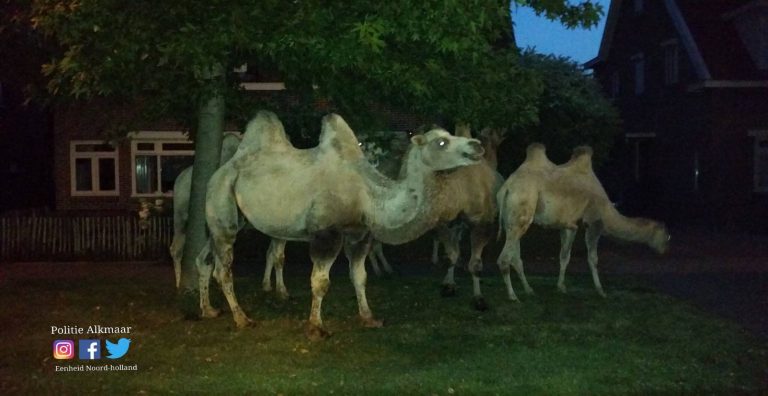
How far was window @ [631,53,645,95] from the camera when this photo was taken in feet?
101

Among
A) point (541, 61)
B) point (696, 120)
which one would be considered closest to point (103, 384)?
point (541, 61)

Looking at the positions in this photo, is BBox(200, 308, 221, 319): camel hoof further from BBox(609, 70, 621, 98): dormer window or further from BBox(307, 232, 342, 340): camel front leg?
BBox(609, 70, 621, 98): dormer window

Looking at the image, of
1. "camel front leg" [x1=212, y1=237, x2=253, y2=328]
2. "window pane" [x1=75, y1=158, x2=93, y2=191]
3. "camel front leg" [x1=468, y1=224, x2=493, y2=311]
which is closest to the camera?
"camel front leg" [x1=212, y1=237, x2=253, y2=328]

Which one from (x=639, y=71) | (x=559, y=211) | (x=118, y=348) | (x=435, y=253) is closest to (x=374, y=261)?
(x=435, y=253)

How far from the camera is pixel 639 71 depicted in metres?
31.5

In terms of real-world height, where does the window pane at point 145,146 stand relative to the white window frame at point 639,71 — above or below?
below

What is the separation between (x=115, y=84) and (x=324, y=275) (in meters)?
3.24

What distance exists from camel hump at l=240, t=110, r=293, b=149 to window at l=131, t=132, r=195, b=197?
1489 cm

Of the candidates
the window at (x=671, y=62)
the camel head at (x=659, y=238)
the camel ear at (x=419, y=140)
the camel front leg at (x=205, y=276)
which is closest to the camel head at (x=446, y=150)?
the camel ear at (x=419, y=140)

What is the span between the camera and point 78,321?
33.9ft

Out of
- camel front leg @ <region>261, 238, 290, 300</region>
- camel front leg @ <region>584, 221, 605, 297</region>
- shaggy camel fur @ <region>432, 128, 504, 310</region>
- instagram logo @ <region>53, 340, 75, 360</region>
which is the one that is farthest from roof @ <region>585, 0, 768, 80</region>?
instagram logo @ <region>53, 340, 75, 360</region>

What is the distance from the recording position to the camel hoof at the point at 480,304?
11.0 m

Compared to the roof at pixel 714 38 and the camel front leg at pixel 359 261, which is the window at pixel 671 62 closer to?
the roof at pixel 714 38

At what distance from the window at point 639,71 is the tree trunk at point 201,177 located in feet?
74.7
